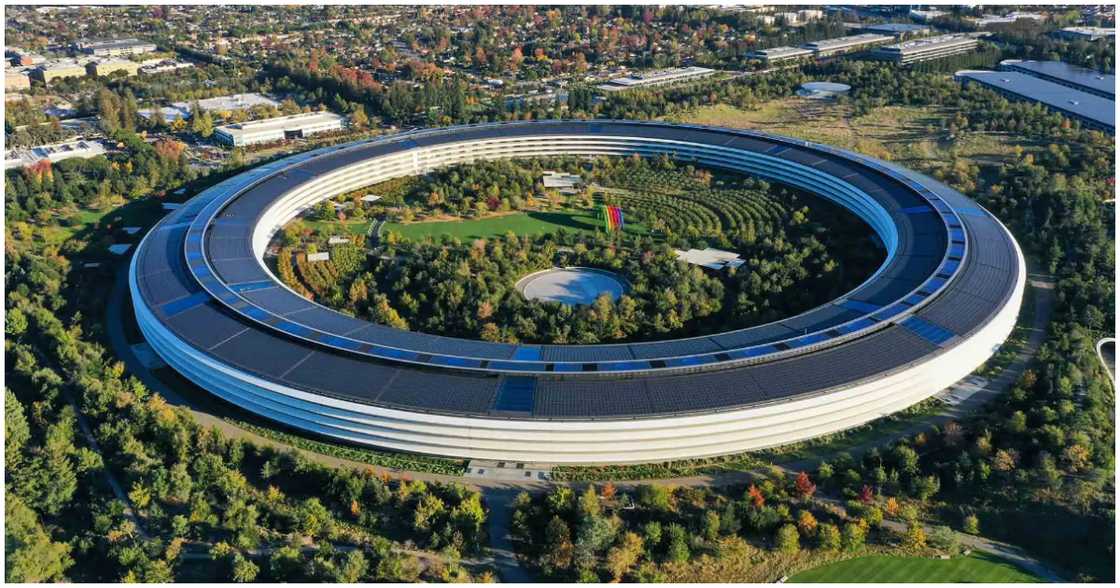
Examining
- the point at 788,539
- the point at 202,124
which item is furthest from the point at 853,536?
the point at 202,124

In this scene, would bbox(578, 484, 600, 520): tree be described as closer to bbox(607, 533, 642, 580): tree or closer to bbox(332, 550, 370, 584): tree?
bbox(607, 533, 642, 580): tree

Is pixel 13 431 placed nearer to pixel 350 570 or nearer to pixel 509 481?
pixel 350 570

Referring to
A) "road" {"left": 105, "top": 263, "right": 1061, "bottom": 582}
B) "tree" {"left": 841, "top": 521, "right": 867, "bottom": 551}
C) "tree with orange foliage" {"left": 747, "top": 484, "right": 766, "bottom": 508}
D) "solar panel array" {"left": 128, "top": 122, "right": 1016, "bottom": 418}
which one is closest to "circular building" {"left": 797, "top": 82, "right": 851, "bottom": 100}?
"solar panel array" {"left": 128, "top": 122, "right": 1016, "bottom": 418}

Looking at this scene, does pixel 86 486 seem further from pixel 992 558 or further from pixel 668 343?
pixel 992 558

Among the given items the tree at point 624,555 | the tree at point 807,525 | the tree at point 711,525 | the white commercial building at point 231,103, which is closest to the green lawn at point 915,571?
the tree at point 807,525

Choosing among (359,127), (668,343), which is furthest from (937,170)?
(359,127)

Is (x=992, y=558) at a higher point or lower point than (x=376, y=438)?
lower
